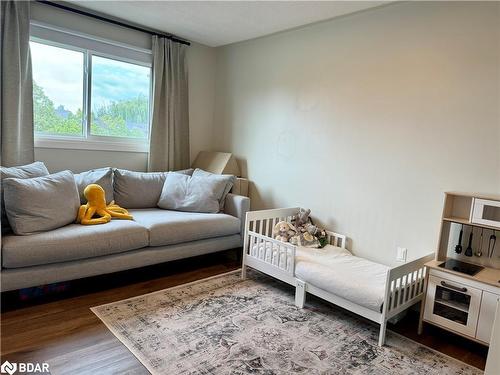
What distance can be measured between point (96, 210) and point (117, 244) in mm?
415

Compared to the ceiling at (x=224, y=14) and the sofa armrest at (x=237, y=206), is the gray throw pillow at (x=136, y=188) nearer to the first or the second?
the sofa armrest at (x=237, y=206)

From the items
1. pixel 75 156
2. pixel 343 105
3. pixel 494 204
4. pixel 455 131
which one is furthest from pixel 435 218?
pixel 75 156

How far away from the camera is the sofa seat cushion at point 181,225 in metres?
2.91

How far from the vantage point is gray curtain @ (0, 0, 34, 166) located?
2.89 meters

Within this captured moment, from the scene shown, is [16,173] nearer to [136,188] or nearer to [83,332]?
[136,188]

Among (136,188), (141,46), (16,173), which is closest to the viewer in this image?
(16,173)

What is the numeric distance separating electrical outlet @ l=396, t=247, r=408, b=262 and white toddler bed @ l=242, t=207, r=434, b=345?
0.14 meters

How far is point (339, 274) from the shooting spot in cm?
242

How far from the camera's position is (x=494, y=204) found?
2119mm

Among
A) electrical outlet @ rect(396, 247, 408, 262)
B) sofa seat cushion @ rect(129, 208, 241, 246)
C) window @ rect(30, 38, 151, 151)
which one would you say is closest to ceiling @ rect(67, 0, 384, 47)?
window @ rect(30, 38, 151, 151)

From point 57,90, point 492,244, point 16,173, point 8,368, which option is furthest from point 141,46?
point 492,244

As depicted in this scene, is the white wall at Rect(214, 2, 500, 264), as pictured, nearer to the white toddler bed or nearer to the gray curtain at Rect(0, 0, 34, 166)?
the white toddler bed

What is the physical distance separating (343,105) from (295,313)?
6.09 ft

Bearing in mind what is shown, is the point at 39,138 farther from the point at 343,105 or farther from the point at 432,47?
the point at 432,47
